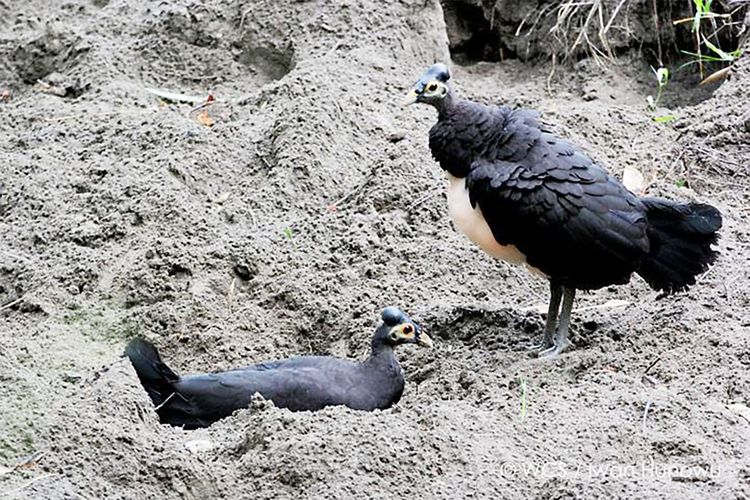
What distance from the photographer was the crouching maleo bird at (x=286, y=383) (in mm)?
5719

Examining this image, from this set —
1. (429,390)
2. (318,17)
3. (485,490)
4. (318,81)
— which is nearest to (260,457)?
(485,490)

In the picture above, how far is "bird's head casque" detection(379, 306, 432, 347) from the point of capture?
19.2 ft

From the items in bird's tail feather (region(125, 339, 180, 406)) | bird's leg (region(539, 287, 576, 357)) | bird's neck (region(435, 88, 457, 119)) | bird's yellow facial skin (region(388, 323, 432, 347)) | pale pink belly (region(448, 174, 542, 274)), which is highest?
bird's neck (region(435, 88, 457, 119))

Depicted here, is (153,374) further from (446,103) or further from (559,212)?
(559,212)

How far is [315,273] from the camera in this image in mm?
6633

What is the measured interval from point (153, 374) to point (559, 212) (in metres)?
1.81

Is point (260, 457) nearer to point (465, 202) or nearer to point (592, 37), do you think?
point (465, 202)

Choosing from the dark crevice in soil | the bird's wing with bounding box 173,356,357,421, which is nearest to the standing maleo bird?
the bird's wing with bounding box 173,356,357,421

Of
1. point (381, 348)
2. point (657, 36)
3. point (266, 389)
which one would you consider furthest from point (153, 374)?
point (657, 36)

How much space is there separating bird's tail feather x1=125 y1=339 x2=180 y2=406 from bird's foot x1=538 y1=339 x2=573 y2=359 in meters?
1.54

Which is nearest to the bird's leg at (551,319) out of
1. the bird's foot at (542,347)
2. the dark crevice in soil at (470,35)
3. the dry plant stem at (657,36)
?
the bird's foot at (542,347)

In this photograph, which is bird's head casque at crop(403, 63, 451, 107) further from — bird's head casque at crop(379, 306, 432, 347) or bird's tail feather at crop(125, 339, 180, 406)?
bird's tail feather at crop(125, 339, 180, 406)

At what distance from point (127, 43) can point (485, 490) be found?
15.8ft

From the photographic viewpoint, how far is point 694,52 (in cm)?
836
